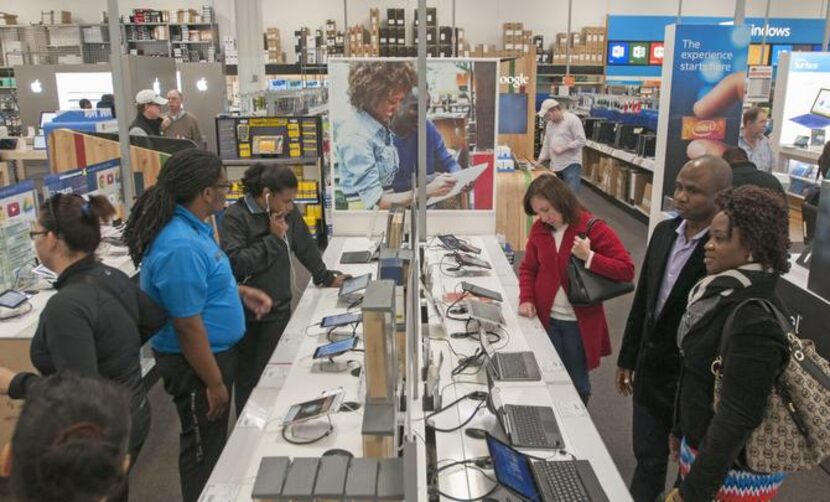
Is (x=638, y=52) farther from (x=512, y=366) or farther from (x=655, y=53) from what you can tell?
(x=512, y=366)

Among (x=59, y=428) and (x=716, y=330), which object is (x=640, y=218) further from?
(x=59, y=428)

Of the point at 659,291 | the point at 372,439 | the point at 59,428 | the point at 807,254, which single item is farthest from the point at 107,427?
the point at 807,254

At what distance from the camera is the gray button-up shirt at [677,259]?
8.23ft

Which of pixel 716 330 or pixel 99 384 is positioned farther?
pixel 716 330

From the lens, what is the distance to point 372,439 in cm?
182

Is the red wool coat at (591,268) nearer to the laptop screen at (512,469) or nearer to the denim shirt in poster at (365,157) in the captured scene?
the laptop screen at (512,469)

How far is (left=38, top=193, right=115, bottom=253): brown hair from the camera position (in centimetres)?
214

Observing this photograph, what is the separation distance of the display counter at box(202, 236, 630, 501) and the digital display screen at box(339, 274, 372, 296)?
3.9 inches

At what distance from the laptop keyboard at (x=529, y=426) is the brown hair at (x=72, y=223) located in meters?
1.57

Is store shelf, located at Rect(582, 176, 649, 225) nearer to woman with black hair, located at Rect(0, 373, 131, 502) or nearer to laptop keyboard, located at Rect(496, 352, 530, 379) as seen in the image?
laptop keyboard, located at Rect(496, 352, 530, 379)

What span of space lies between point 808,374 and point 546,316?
1.64 meters

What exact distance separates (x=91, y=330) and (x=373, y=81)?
340cm

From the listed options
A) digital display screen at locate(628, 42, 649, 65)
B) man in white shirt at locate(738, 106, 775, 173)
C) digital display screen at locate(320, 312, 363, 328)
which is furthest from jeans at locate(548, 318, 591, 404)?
digital display screen at locate(628, 42, 649, 65)

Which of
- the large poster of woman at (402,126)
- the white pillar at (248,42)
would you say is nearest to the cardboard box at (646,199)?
the large poster of woman at (402,126)
